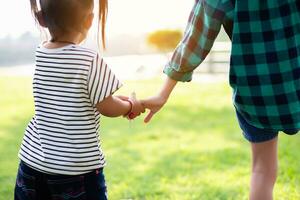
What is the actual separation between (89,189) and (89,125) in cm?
22

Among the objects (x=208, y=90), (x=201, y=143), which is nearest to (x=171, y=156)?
(x=201, y=143)

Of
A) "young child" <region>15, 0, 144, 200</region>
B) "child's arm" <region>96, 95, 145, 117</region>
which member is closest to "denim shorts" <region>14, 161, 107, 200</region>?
"young child" <region>15, 0, 144, 200</region>

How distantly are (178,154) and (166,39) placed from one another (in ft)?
17.3

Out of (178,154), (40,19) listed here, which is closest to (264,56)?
(40,19)

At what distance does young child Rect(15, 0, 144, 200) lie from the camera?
5.85 ft

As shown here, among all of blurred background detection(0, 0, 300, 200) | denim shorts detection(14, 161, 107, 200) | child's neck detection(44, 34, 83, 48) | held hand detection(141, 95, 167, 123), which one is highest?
child's neck detection(44, 34, 83, 48)

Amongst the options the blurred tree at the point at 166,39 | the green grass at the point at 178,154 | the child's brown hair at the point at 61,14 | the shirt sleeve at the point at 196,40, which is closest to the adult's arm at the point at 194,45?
the shirt sleeve at the point at 196,40

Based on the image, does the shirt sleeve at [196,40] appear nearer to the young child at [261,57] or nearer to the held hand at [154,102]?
the young child at [261,57]

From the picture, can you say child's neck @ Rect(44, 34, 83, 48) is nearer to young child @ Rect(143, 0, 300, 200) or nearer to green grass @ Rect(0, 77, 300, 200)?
young child @ Rect(143, 0, 300, 200)

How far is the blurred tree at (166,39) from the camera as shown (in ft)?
28.4

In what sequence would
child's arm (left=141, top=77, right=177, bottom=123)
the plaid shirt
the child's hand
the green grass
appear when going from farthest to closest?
the green grass
child's arm (left=141, top=77, right=177, bottom=123)
the child's hand
the plaid shirt

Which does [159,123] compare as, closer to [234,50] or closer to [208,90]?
[208,90]

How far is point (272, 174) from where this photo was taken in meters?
1.95

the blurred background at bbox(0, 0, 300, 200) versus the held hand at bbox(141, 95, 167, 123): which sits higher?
the held hand at bbox(141, 95, 167, 123)
